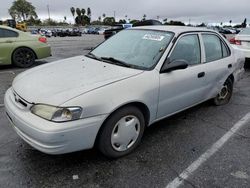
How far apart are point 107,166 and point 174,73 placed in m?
1.51

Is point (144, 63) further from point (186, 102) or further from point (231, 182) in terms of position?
point (231, 182)

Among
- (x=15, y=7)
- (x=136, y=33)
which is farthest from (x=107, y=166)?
(x=15, y=7)

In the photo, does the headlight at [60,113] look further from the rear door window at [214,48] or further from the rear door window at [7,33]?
the rear door window at [7,33]

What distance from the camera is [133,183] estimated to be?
2.62 m

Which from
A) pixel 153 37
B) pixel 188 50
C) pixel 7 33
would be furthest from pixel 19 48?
pixel 188 50

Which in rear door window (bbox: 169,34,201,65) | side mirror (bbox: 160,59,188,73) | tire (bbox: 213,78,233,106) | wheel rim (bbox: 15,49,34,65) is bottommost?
tire (bbox: 213,78,233,106)

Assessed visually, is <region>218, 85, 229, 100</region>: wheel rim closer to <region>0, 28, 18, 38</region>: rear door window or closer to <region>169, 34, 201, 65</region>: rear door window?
<region>169, 34, 201, 65</region>: rear door window

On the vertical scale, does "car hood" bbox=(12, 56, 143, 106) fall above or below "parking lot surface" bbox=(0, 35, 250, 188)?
above

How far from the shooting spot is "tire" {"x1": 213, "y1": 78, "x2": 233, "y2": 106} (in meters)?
4.83

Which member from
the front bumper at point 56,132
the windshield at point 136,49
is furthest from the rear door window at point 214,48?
the front bumper at point 56,132

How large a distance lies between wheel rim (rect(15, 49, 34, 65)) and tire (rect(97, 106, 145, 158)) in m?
6.27

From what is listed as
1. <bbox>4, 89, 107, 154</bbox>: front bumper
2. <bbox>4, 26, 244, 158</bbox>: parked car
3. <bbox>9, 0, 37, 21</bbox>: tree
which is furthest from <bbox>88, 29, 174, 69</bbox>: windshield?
<bbox>9, 0, 37, 21</bbox>: tree

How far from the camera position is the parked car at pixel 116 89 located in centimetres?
253

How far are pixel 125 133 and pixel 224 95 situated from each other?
111 inches
